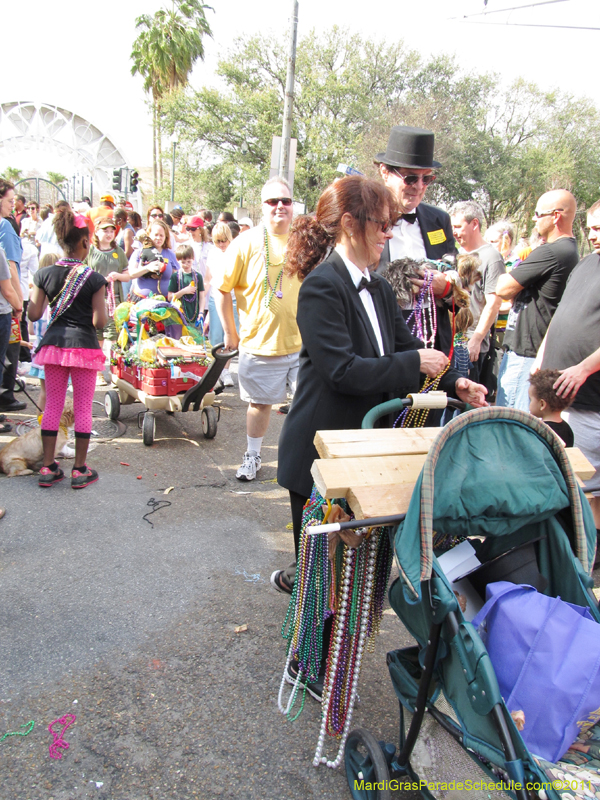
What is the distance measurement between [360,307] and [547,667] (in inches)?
53.8

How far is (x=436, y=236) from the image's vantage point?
125 inches

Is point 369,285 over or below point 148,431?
over

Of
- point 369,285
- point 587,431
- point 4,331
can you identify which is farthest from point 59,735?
point 4,331

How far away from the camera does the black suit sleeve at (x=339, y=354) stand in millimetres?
2117

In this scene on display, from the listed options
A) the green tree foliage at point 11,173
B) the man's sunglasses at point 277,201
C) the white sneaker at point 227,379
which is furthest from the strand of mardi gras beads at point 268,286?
the green tree foliage at point 11,173

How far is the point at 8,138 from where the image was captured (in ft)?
143

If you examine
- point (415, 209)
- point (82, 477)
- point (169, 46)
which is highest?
point (169, 46)

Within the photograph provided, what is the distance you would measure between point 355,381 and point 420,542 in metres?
0.73

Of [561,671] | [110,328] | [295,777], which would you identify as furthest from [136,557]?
[110,328]

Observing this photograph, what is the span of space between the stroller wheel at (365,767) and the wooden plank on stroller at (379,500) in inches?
30.7

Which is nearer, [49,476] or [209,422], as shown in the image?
[49,476]

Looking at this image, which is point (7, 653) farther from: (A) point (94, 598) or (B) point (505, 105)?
(B) point (505, 105)

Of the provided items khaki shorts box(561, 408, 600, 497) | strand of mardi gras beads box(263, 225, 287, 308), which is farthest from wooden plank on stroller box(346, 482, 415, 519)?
strand of mardi gras beads box(263, 225, 287, 308)

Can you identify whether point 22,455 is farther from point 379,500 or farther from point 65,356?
point 379,500
